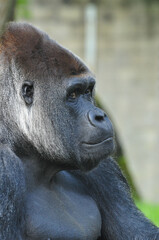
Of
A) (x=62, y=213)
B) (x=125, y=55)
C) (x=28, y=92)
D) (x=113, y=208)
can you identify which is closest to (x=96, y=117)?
(x=28, y=92)

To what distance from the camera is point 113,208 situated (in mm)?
5305

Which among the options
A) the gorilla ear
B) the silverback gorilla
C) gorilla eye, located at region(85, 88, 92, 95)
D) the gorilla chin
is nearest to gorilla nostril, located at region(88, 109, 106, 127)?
the silverback gorilla

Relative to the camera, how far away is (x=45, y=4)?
17.4 m

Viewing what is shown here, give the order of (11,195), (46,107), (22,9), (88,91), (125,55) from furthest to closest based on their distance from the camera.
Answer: (125,55), (22,9), (88,91), (46,107), (11,195)

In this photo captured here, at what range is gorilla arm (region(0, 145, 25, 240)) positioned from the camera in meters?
4.47

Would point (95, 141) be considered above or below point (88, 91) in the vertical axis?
below

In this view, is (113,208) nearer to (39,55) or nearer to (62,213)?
(62,213)

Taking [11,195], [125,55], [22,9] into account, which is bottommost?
[125,55]

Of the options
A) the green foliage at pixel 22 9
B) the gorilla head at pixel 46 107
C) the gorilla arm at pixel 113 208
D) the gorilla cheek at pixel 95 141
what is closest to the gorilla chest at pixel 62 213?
the gorilla arm at pixel 113 208

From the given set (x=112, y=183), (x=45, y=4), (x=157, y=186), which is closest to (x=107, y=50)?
(x=45, y=4)

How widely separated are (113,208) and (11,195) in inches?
41.8

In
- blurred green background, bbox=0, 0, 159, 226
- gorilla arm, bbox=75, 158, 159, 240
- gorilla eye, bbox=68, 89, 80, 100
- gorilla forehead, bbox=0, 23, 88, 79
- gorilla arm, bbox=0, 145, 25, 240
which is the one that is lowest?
blurred green background, bbox=0, 0, 159, 226

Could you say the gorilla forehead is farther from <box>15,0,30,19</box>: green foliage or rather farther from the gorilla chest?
<box>15,0,30,19</box>: green foliage

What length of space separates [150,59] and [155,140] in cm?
211
